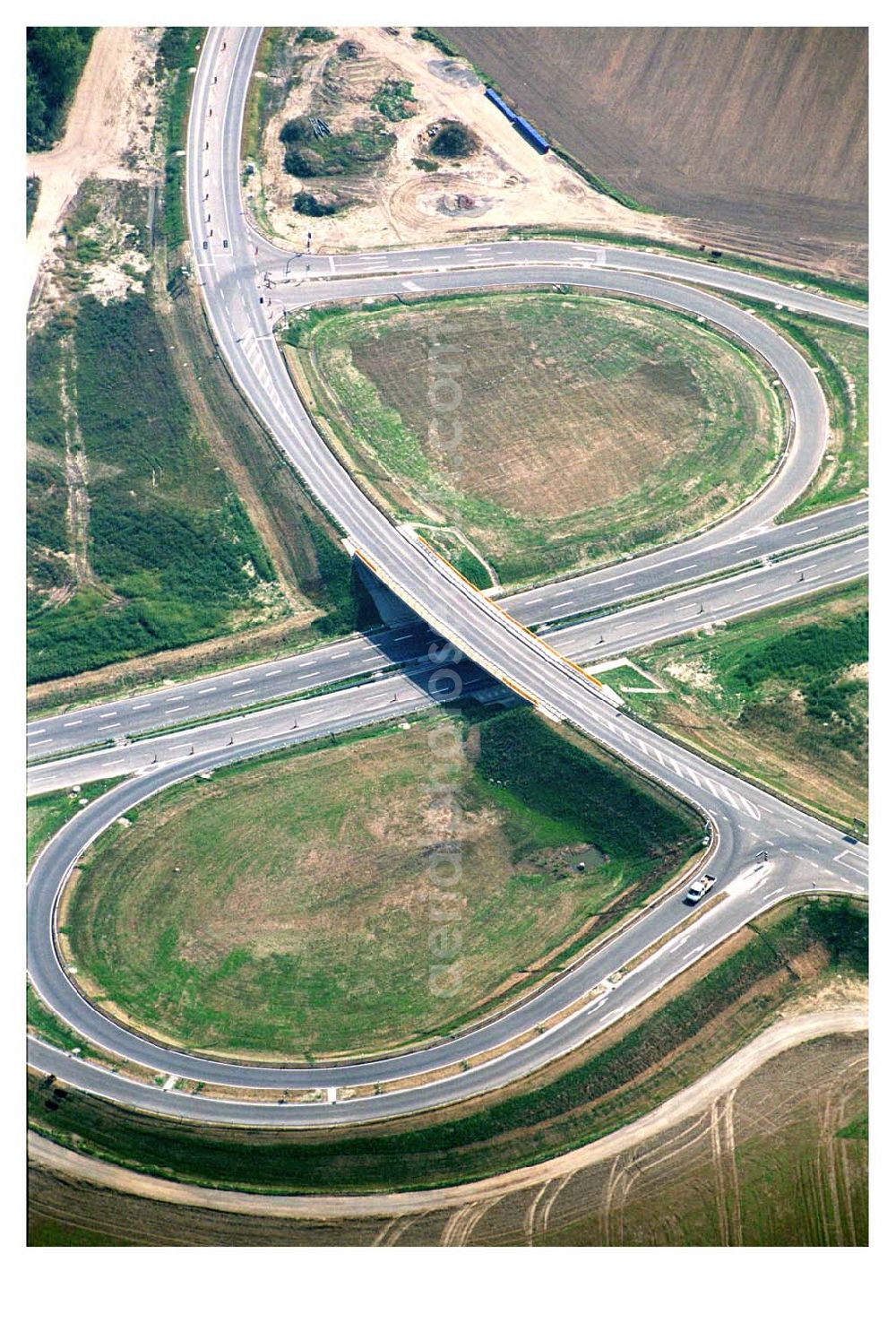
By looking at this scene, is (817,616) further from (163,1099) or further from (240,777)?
(163,1099)

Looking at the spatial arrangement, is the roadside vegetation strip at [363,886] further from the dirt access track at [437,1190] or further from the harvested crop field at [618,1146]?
the dirt access track at [437,1190]

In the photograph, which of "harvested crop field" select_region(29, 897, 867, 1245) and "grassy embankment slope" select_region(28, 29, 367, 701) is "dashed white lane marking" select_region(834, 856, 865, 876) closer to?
"harvested crop field" select_region(29, 897, 867, 1245)

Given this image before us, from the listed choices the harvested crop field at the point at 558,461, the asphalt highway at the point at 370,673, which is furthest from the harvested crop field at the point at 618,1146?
the harvested crop field at the point at 558,461

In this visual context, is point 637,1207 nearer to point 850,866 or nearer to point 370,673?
point 850,866

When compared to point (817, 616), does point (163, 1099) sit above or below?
below

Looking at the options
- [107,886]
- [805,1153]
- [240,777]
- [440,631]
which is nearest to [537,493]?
[440,631]

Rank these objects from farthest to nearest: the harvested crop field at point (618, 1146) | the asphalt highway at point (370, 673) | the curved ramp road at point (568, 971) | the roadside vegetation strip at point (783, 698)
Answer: the asphalt highway at point (370, 673)
the roadside vegetation strip at point (783, 698)
the curved ramp road at point (568, 971)
the harvested crop field at point (618, 1146)

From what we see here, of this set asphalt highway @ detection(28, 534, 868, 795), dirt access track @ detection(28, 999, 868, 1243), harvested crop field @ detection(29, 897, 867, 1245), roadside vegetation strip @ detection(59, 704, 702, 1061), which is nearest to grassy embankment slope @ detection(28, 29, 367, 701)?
asphalt highway @ detection(28, 534, 868, 795)
